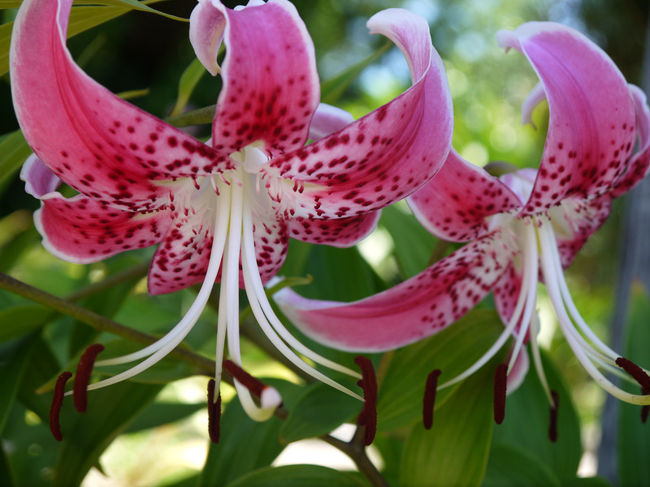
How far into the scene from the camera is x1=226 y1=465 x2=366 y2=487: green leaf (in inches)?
21.1

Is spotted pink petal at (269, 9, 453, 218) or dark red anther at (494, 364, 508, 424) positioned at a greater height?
spotted pink petal at (269, 9, 453, 218)

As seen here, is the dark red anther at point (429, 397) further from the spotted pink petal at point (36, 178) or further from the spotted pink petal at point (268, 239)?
the spotted pink petal at point (36, 178)

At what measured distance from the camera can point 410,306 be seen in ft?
1.80

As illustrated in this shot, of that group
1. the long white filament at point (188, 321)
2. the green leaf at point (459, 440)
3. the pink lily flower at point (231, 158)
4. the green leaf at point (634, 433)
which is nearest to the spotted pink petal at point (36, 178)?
the pink lily flower at point (231, 158)

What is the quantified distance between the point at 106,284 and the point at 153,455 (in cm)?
106

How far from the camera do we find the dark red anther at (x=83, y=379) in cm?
42

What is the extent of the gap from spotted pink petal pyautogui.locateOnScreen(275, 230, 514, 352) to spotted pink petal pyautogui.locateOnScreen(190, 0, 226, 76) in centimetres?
20

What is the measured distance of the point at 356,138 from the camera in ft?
1.36

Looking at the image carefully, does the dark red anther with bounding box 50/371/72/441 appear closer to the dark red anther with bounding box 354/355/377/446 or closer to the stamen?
the dark red anther with bounding box 354/355/377/446

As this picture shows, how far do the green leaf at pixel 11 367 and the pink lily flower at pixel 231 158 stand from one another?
17 centimetres

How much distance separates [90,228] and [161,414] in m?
0.42

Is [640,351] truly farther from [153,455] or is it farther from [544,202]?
[153,455]

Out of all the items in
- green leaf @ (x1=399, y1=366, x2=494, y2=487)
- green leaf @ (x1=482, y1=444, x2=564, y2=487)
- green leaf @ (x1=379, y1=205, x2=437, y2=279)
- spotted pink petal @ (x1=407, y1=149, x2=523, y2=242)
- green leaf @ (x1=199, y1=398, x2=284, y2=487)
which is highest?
spotted pink petal @ (x1=407, y1=149, x2=523, y2=242)

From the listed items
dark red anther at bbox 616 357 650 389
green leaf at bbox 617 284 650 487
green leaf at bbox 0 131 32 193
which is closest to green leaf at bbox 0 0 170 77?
green leaf at bbox 0 131 32 193
